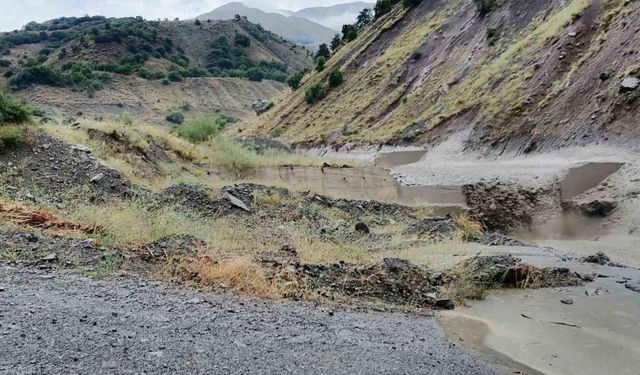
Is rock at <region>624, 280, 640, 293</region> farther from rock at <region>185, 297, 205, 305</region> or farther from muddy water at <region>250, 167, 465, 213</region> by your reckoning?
muddy water at <region>250, 167, 465, 213</region>

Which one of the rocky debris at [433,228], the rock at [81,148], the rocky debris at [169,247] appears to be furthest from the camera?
the rock at [81,148]

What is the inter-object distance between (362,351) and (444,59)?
126 ft

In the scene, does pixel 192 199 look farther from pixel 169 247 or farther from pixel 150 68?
pixel 150 68

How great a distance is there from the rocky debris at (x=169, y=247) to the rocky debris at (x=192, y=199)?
397 cm

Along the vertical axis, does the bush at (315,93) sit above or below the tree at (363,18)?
below

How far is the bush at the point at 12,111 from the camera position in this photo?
44.9 ft

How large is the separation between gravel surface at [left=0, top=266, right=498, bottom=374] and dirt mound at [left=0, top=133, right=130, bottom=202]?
604 centimetres

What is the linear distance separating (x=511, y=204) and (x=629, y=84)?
21.3ft

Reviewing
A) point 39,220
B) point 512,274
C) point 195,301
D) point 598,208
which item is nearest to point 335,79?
point 598,208

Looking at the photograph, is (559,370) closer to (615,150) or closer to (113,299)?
(113,299)

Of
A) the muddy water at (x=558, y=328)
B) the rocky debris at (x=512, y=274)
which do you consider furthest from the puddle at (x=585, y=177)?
the rocky debris at (x=512, y=274)

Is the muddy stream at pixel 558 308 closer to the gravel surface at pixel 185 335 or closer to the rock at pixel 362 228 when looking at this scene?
the gravel surface at pixel 185 335

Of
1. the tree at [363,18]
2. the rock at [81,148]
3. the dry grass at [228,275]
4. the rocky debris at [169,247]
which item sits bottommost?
the dry grass at [228,275]

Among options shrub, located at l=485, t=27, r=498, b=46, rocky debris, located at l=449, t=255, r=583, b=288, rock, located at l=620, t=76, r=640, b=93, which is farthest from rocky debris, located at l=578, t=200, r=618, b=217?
shrub, located at l=485, t=27, r=498, b=46
